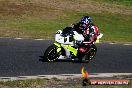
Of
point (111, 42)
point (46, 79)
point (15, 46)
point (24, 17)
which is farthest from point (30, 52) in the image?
point (24, 17)

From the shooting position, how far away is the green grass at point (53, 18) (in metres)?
25.6

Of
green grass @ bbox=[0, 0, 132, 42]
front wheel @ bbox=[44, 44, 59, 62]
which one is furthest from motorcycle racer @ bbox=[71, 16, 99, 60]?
green grass @ bbox=[0, 0, 132, 42]

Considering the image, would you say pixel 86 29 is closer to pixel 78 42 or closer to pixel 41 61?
Answer: pixel 78 42

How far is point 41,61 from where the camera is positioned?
56.6ft

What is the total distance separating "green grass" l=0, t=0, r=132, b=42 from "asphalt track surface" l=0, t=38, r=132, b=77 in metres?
2.78

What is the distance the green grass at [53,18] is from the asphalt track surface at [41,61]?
9.12 feet

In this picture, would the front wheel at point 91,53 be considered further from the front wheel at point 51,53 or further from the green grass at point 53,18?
the green grass at point 53,18

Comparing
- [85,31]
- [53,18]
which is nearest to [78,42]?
[85,31]

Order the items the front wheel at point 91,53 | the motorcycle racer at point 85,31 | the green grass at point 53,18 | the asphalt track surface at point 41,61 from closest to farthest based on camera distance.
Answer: the asphalt track surface at point 41,61
the motorcycle racer at point 85,31
the front wheel at point 91,53
the green grass at point 53,18

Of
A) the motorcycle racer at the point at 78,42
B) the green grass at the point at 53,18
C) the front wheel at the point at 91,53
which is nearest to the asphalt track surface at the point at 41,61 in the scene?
the front wheel at the point at 91,53

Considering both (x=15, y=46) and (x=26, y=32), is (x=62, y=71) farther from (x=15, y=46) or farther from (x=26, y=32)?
(x=26, y=32)

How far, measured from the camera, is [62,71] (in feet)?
52.7

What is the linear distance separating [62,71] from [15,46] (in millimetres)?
4286

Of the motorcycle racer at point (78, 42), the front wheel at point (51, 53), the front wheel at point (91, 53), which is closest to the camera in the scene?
the front wheel at point (51, 53)
